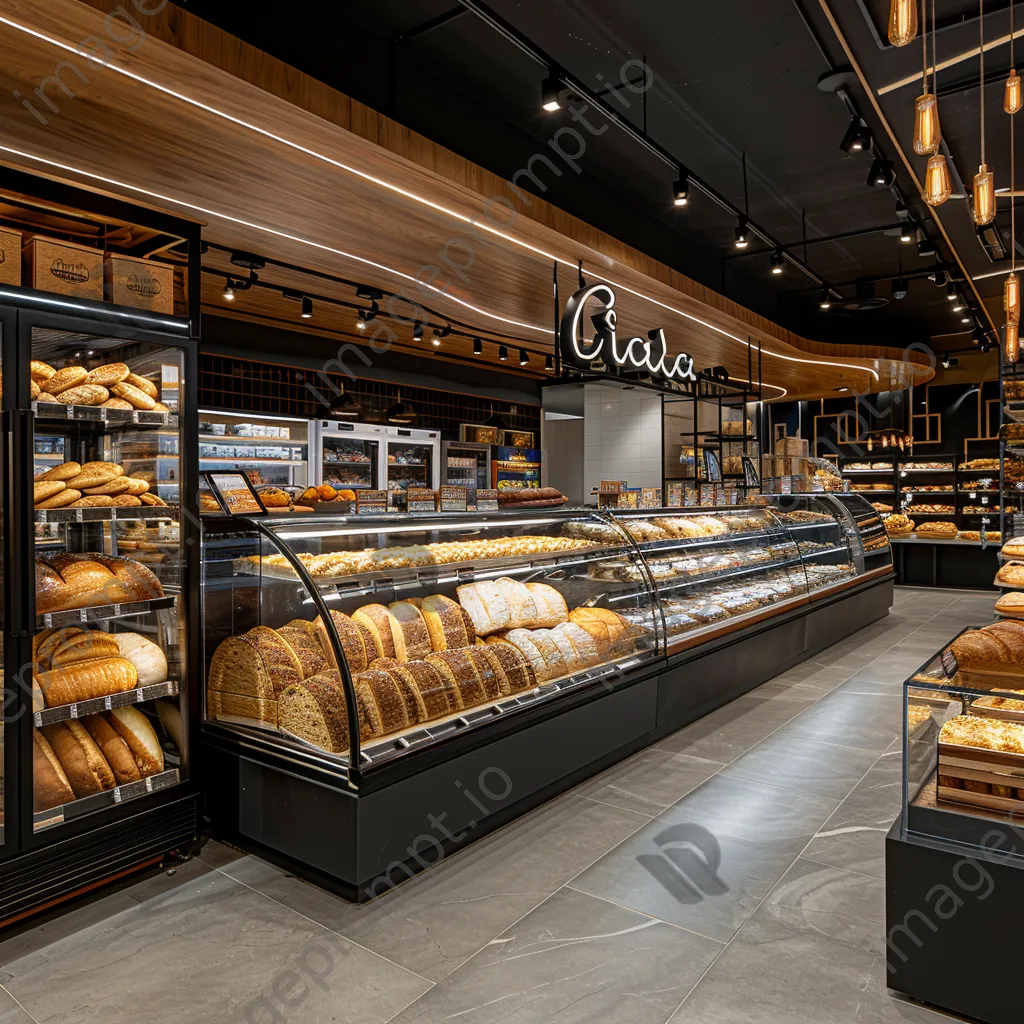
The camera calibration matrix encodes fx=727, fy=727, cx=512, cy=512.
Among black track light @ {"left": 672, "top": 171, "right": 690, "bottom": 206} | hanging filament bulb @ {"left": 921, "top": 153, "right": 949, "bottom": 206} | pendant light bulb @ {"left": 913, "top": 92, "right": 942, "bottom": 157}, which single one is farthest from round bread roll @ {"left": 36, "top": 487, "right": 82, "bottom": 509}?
black track light @ {"left": 672, "top": 171, "right": 690, "bottom": 206}

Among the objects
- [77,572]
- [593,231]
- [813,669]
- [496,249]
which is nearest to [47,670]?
[77,572]

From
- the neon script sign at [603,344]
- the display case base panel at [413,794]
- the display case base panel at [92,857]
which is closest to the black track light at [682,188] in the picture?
the neon script sign at [603,344]

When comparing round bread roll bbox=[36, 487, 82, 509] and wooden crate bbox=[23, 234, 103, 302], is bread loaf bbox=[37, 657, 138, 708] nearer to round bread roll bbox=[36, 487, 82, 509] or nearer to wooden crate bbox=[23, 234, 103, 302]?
round bread roll bbox=[36, 487, 82, 509]

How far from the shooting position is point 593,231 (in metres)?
5.25

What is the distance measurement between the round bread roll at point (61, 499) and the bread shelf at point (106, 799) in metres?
1.06

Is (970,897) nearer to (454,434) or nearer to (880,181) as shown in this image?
(880,181)

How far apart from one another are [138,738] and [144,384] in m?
1.41

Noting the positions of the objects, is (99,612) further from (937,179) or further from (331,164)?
(937,179)

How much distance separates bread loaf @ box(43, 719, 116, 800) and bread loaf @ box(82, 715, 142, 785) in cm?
3

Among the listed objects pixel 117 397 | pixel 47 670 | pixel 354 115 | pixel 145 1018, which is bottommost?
pixel 145 1018

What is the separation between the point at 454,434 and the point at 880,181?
21.7 ft

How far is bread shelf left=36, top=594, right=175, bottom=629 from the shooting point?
254cm

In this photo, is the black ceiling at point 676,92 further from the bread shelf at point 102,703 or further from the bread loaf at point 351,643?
the bread shelf at point 102,703

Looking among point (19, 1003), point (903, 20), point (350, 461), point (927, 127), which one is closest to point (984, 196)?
point (927, 127)
